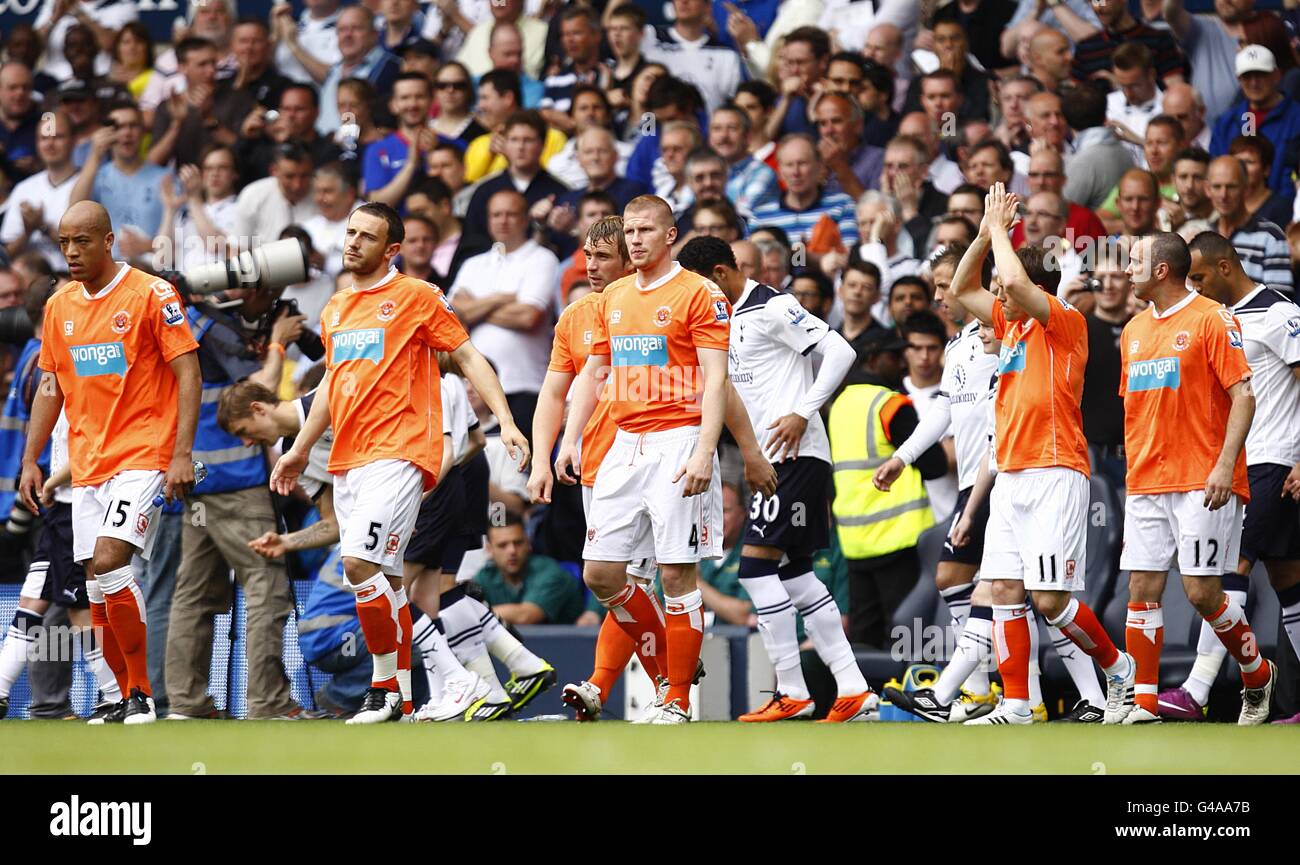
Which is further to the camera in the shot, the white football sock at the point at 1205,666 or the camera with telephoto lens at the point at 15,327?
the camera with telephoto lens at the point at 15,327

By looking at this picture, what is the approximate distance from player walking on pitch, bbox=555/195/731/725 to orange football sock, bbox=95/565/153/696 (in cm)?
208

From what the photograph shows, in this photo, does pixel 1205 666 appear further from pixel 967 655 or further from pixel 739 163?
pixel 739 163

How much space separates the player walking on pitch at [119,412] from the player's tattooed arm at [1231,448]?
15.3 feet

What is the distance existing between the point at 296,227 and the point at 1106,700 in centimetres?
A: 673

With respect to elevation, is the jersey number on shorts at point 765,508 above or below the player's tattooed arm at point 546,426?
below

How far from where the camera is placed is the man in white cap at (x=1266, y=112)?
39.7 feet

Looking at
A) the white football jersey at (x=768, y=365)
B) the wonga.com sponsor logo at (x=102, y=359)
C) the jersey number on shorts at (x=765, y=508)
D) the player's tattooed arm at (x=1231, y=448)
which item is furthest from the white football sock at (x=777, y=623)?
the wonga.com sponsor logo at (x=102, y=359)

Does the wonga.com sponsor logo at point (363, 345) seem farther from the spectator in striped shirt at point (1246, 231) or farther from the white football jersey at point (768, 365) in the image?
the spectator in striped shirt at point (1246, 231)

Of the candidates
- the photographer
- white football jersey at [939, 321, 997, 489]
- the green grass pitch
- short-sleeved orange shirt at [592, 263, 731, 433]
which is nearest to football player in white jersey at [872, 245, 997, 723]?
white football jersey at [939, 321, 997, 489]

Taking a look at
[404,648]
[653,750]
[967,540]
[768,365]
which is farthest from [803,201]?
[653,750]

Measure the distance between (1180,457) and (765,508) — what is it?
2.06m

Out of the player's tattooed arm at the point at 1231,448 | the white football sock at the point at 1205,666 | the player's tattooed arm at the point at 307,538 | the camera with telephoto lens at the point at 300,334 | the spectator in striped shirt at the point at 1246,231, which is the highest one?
the spectator in striped shirt at the point at 1246,231

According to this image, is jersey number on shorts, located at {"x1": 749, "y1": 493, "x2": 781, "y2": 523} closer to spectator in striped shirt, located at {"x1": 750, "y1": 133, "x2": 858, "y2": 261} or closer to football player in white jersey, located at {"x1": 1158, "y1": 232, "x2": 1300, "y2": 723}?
football player in white jersey, located at {"x1": 1158, "y1": 232, "x2": 1300, "y2": 723}
